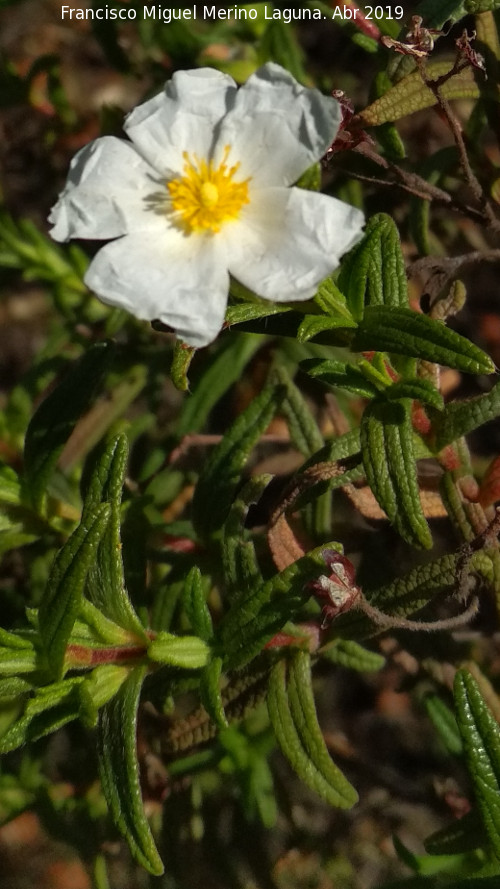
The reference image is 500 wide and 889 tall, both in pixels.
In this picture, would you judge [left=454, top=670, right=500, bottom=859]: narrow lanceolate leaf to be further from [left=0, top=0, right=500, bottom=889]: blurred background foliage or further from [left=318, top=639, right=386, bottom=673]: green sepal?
[left=318, top=639, right=386, bottom=673]: green sepal

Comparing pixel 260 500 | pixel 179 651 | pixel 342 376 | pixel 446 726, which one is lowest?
pixel 446 726

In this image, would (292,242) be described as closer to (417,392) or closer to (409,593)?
(417,392)

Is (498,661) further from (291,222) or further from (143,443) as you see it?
(291,222)

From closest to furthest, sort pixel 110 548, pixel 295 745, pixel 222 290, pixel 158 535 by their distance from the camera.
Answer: pixel 222 290 → pixel 110 548 → pixel 295 745 → pixel 158 535

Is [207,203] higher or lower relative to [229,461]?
higher

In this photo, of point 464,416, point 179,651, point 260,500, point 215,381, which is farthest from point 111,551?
point 215,381

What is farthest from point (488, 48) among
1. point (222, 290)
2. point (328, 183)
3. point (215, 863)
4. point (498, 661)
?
point (215, 863)
